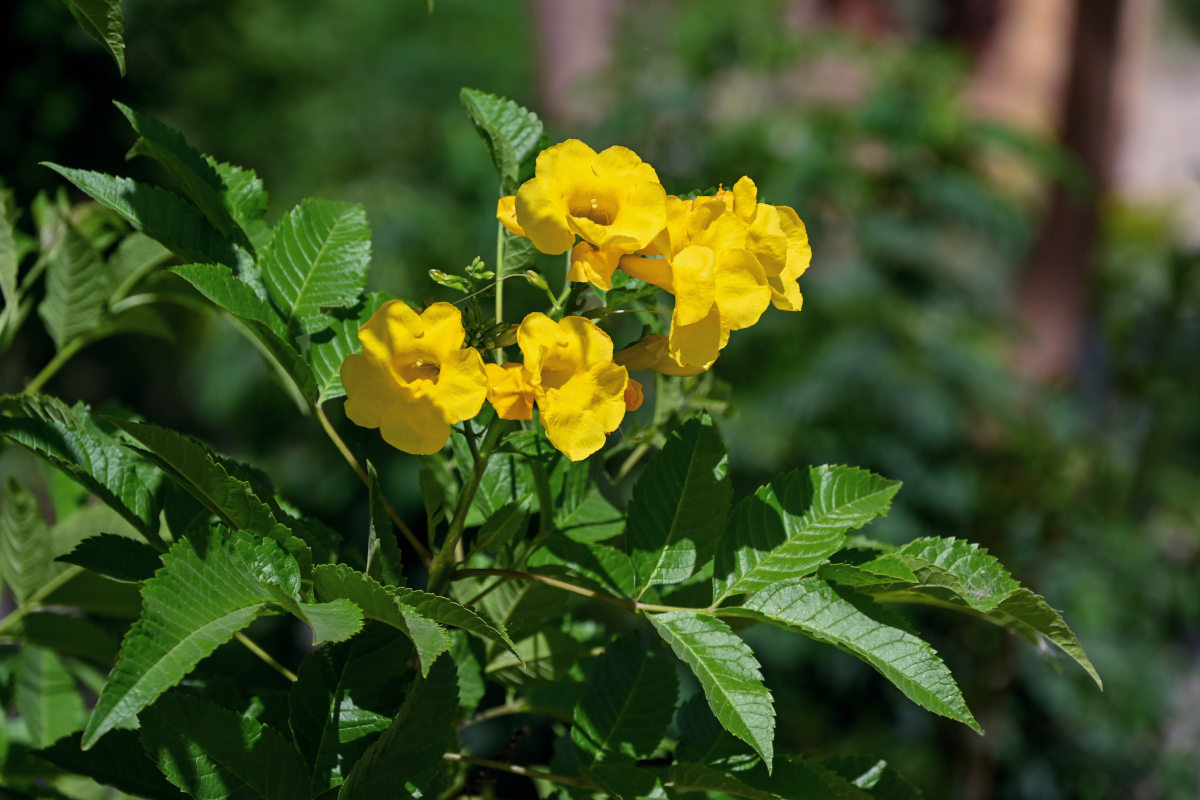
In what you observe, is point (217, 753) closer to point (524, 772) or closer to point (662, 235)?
point (524, 772)

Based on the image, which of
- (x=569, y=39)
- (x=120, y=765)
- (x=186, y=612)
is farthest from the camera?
(x=569, y=39)

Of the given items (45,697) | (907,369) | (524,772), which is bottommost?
Answer: (907,369)

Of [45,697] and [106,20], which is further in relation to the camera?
[45,697]

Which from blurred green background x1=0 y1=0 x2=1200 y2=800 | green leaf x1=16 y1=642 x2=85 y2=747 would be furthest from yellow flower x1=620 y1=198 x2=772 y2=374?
blurred green background x1=0 y1=0 x2=1200 y2=800

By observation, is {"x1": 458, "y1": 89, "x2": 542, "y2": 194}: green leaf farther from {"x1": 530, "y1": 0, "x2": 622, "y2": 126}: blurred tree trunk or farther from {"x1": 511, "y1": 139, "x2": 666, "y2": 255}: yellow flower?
{"x1": 530, "y1": 0, "x2": 622, "y2": 126}: blurred tree trunk

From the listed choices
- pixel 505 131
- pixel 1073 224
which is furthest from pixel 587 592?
pixel 1073 224

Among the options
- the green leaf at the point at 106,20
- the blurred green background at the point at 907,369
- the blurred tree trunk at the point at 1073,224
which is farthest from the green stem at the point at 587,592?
the blurred tree trunk at the point at 1073,224

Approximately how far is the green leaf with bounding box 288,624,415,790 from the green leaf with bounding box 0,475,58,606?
0.25m

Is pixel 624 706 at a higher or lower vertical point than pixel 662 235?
lower

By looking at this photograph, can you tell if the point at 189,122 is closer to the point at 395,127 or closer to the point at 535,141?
the point at 535,141

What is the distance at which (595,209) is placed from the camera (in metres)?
0.43

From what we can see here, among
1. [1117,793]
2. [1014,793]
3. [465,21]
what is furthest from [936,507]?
[465,21]

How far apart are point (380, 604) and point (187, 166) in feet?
0.74

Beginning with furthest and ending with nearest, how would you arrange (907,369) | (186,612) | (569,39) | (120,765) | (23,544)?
(569,39) < (907,369) < (23,544) < (120,765) < (186,612)
